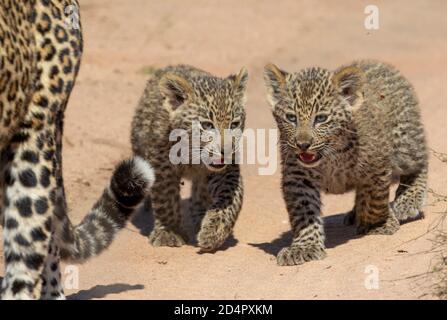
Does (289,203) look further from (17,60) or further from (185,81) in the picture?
(17,60)

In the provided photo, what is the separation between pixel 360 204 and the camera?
430 inches

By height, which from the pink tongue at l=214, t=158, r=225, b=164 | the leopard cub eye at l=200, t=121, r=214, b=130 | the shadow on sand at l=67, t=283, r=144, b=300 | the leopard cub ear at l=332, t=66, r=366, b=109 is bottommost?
the shadow on sand at l=67, t=283, r=144, b=300

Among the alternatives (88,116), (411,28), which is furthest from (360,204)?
(411,28)

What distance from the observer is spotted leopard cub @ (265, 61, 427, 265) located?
408 inches

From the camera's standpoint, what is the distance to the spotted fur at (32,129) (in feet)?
24.8

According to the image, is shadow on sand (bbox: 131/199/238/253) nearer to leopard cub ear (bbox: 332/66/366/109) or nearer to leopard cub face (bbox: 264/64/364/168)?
leopard cub face (bbox: 264/64/364/168)

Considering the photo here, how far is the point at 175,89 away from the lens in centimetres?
1162

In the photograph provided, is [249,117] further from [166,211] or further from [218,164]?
[218,164]

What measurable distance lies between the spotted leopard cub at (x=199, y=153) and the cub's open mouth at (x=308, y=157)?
94 centimetres

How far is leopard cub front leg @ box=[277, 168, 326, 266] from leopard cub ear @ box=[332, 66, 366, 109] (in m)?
0.83

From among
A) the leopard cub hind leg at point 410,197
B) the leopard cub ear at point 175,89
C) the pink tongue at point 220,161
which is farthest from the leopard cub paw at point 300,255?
the leopard cub ear at point 175,89

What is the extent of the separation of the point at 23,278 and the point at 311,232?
341 cm

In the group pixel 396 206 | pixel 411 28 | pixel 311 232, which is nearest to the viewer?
pixel 311 232

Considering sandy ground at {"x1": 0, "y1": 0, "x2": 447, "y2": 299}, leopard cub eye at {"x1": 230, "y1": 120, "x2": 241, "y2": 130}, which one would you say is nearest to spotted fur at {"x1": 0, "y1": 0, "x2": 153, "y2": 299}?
sandy ground at {"x1": 0, "y1": 0, "x2": 447, "y2": 299}
